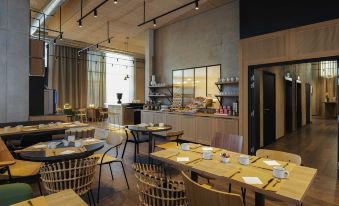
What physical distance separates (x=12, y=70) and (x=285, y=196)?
5.86 m

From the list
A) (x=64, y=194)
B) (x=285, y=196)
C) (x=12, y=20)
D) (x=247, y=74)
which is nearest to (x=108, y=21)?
(x=12, y=20)

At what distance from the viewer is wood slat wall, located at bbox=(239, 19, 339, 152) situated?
389 centimetres

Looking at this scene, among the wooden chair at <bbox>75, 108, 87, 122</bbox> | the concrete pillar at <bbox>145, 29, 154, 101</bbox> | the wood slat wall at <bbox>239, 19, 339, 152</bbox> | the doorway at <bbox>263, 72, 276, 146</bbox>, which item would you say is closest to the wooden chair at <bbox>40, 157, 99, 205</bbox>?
the wood slat wall at <bbox>239, 19, 339, 152</bbox>

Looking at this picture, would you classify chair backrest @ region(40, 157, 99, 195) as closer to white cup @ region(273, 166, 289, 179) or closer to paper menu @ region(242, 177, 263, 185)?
paper menu @ region(242, 177, 263, 185)

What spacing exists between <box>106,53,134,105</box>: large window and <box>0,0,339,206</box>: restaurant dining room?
125 inches

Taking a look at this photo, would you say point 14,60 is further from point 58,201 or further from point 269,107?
point 269,107

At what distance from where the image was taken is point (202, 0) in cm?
600

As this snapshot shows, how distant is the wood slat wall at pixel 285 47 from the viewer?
3889 millimetres

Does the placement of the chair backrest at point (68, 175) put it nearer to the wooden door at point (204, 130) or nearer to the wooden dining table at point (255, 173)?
the wooden dining table at point (255, 173)

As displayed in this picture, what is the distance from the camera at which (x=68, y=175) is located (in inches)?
90.4

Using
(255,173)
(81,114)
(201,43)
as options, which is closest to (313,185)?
(255,173)

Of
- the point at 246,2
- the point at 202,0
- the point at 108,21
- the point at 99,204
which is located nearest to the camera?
the point at 99,204

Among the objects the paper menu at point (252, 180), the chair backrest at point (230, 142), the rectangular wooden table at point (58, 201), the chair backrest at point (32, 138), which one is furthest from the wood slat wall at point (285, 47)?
the rectangular wooden table at point (58, 201)

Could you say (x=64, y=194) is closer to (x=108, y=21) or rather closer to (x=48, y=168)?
(x=48, y=168)
